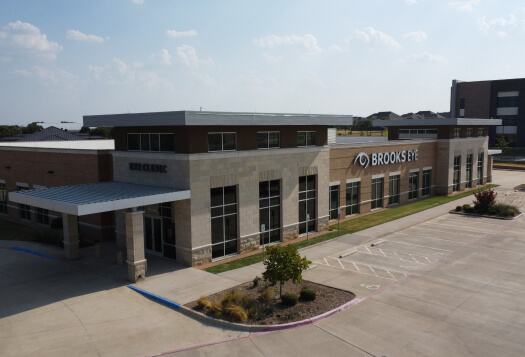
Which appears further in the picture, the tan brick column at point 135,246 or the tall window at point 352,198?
the tall window at point 352,198

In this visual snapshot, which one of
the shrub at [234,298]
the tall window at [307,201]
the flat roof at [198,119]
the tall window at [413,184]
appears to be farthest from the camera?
the tall window at [413,184]

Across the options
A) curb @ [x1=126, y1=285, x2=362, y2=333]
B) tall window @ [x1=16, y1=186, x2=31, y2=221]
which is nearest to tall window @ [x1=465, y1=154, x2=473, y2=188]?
curb @ [x1=126, y1=285, x2=362, y2=333]

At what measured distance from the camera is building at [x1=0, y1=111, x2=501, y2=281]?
23938 mm

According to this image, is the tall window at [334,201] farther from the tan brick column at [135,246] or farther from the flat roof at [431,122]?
the tan brick column at [135,246]

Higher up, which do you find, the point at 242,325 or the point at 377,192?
the point at 377,192

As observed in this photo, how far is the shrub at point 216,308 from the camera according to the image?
1825 cm

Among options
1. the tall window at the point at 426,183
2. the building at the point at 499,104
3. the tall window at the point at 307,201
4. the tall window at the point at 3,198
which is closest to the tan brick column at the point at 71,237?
the tall window at the point at 307,201

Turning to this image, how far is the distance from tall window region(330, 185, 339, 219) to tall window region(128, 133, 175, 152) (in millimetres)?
15334

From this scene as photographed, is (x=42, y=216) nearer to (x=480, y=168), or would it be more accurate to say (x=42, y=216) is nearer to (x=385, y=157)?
(x=385, y=157)

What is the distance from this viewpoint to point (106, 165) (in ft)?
103

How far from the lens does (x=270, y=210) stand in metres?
29.4

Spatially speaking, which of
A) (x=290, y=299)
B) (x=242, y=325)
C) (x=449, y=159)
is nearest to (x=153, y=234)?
(x=290, y=299)

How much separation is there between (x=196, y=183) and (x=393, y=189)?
2526 cm

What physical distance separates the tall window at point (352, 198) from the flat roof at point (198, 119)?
9.49 meters
